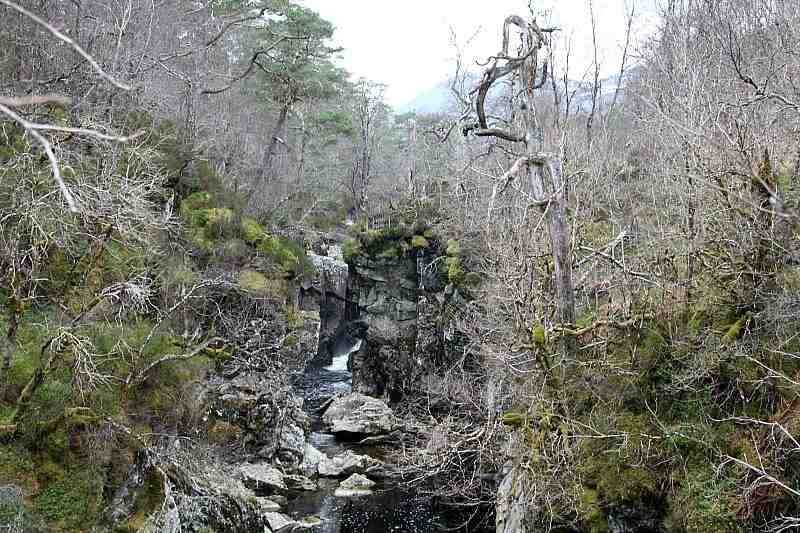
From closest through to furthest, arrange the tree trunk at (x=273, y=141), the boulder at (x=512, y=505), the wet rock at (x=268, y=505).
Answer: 1. the boulder at (x=512, y=505)
2. the wet rock at (x=268, y=505)
3. the tree trunk at (x=273, y=141)

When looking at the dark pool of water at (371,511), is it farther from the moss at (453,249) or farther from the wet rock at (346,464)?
the moss at (453,249)

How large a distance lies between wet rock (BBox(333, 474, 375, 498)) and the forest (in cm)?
17

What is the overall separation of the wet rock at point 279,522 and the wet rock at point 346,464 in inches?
137

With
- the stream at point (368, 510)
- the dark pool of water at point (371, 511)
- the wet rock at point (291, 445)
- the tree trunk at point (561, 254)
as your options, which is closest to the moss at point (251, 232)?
the wet rock at point (291, 445)

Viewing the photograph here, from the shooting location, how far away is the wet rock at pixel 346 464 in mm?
19375

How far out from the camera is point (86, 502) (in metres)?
10.4

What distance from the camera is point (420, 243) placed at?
27594mm

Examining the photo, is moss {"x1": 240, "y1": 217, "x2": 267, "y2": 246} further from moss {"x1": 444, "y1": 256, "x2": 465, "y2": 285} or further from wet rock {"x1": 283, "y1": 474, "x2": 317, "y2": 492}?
wet rock {"x1": 283, "y1": 474, "x2": 317, "y2": 492}

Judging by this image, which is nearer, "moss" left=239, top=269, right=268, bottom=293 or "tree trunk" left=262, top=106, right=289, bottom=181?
"moss" left=239, top=269, right=268, bottom=293

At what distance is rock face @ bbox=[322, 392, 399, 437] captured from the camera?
2302 cm

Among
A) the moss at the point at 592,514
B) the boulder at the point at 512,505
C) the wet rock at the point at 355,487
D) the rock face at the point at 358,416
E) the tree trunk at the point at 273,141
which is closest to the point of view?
A: the moss at the point at 592,514

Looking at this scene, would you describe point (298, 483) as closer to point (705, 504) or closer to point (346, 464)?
point (346, 464)

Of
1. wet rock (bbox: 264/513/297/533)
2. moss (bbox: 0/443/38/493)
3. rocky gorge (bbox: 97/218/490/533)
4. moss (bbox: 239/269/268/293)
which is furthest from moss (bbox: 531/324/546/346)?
moss (bbox: 239/269/268/293)

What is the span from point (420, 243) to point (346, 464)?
10.9m
